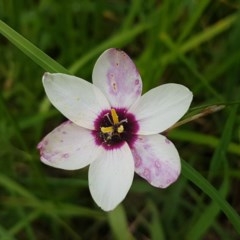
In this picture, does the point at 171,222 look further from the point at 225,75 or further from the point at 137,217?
the point at 225,75

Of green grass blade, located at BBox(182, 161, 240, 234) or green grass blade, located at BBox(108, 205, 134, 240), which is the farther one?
green grass blade, located at BBox(108, 205, 134, 240)

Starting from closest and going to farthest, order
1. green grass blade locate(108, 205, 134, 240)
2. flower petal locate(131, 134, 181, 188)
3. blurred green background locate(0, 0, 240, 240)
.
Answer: flower petal locate(131, 134, 181, 188) → green grass blade locate(108, 205, 134, 240) → blurred green background locate(0, 0, 240, 240)

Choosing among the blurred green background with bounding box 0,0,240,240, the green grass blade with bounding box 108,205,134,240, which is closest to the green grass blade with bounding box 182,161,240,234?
the blurred green background with bounding box 0,0,240,240

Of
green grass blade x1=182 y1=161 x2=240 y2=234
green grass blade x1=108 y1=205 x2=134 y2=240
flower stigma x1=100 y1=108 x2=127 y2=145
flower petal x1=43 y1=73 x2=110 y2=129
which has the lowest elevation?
green grass blade x1=108 y1=205 x2=134 y2=240

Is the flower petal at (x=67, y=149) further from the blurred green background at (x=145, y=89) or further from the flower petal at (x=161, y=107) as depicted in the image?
the blurred green background at (x=145, y=89)

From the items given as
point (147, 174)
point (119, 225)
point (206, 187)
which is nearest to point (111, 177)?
point (147, 174)

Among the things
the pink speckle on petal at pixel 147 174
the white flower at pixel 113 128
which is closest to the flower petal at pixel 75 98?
the white flower at pixel 113 128

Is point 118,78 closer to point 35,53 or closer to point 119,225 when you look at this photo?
point 35,53

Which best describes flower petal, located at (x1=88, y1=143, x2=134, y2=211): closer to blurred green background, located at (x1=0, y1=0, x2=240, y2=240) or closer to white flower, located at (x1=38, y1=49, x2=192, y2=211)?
white flower, located at (x1=38, y1=49, x2=192, y2=211)
